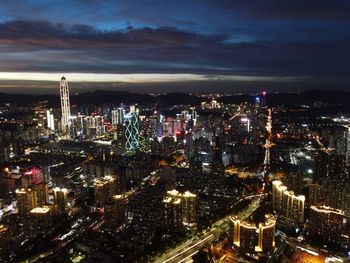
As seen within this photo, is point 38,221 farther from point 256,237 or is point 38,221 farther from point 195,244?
point 256,237

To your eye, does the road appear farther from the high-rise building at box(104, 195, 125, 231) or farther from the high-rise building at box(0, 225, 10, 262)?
the high-rise building at box(0, 225, 10, 262)

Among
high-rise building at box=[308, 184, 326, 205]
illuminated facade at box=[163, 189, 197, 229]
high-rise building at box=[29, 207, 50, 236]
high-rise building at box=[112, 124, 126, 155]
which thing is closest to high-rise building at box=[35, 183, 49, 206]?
high-rise building at box=[29, 207, 50, 236]

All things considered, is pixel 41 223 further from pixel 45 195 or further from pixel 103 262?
pixel 103 262

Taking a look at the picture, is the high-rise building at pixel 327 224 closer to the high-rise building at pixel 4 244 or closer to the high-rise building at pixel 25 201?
the high-rise building at pixel 4 244

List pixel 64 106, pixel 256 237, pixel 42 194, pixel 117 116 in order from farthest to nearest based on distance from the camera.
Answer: pixel 117 116 → pixel 64 106 → pixel 42 194 → pixel 256 237

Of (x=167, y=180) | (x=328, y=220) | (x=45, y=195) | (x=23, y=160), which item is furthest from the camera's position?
(x=23, y=160)

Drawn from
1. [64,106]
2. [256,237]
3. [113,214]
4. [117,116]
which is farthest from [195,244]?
[117,116]

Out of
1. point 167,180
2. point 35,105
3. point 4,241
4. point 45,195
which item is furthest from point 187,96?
point 4,241
